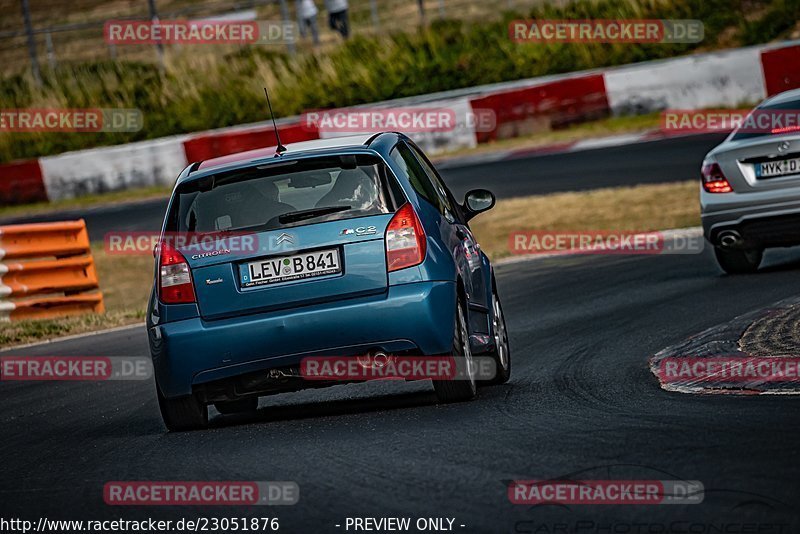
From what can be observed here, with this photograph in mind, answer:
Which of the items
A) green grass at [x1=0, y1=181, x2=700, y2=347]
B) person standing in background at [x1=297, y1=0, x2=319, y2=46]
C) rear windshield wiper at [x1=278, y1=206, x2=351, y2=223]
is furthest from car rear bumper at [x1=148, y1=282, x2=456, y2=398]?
person standing in background at [x1=297, y1=0, x2=319, y2=46]

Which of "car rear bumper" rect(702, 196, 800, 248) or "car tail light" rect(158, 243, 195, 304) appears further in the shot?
"car rear bumper" rect(702, 196, 800, 248)

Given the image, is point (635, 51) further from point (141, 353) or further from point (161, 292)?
point (161, 292)

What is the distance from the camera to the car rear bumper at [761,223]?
477 inches

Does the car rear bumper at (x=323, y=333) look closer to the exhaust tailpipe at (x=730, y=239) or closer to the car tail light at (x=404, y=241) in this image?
the car tail light at (x=404, y=241)

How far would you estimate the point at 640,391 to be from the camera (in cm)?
770

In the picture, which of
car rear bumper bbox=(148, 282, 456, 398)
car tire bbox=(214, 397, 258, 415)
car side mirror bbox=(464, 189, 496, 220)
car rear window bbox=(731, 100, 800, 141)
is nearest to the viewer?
car rear bumper bbox=(148, 282, 456, 398)

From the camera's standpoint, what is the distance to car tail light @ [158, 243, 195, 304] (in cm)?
762

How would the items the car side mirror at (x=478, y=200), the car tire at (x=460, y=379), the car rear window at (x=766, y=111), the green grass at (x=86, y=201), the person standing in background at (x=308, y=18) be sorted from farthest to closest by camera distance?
1. the person standing in background at (x=308, y=18)
2. the green grass at (x=86, y=201)
3. the car rear window at (x=766, y=111)
4. the car side mirror at (x=478, y=200)
5. the car tire at (x=460, y=379)

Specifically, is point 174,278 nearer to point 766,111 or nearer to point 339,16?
point 766,111

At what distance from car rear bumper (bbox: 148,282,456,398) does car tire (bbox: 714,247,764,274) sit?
614cm

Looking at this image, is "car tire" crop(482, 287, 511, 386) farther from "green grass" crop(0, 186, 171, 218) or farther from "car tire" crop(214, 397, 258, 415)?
"green grass" crop(0, 186, 171, 218)

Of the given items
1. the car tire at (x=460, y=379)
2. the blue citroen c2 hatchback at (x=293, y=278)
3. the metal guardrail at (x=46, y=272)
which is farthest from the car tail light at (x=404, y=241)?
the metal guardrail at (x=46, y=272)

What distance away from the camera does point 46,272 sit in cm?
1628

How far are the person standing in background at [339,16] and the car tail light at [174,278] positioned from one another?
2705 cm
